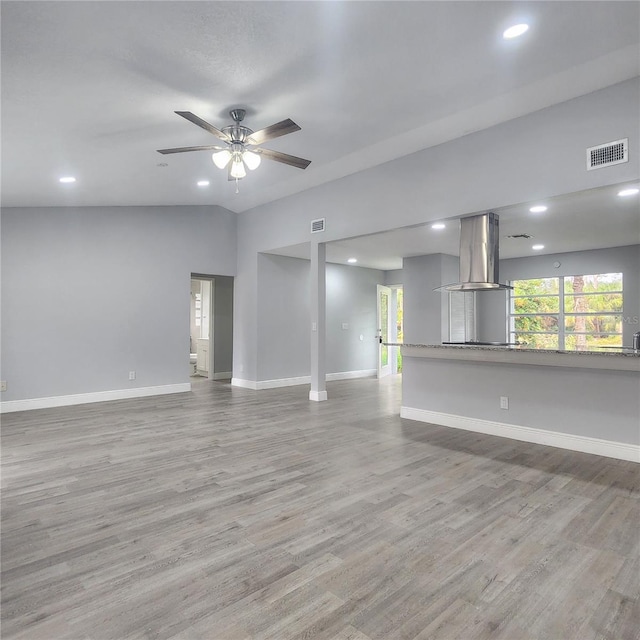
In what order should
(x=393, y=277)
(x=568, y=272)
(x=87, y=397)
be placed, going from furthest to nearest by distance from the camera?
(x=393, y=277) → (x=568, y=272) → (x=87, y=397)

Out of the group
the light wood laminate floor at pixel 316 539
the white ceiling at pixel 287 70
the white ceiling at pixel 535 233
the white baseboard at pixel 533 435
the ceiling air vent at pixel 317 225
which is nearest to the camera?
the light wood laminate floor at pixel 316 539

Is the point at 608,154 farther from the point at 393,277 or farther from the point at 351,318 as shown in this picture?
the point at 393,277

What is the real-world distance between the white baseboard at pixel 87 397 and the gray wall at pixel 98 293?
8cm

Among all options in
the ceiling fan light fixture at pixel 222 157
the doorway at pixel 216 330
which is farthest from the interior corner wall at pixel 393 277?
the ceiling fan light fixture at pixel 222 157

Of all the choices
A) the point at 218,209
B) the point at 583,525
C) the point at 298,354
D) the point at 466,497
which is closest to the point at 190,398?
the point at 298,354

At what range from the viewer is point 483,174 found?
4355 mm

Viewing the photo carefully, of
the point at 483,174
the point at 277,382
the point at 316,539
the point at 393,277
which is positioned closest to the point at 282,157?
the point at 483,174

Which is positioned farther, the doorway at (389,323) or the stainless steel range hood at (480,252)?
the doorway at (389,323)

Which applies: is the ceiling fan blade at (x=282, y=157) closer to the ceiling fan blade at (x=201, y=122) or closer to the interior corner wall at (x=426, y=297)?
the ceiling fan blade at (x=201, y=122)

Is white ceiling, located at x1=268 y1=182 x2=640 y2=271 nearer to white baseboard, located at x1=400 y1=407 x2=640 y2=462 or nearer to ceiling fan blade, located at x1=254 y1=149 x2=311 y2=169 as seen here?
ceiling fan blade, located at x1=254 y1=149 x2=311 y2=169

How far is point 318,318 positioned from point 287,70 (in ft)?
12.4

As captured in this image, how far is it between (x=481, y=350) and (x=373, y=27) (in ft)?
10.4

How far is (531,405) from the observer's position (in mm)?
4316

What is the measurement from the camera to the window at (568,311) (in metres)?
7.68
